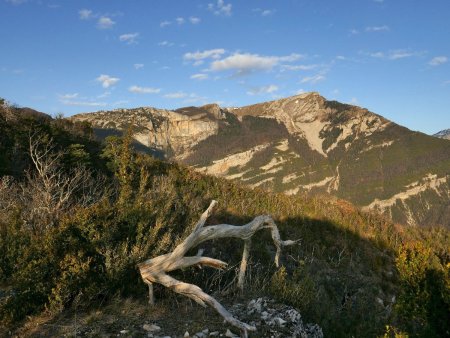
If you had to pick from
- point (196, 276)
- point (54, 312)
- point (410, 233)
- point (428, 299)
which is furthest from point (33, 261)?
point (410, 233)

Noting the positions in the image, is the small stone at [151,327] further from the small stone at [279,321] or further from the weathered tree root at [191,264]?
the small stone at [279,321]

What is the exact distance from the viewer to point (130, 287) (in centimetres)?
697

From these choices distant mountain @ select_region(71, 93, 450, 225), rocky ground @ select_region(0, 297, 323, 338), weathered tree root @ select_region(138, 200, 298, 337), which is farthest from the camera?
distant mountain @ select_region(71, 93, 450, 225)

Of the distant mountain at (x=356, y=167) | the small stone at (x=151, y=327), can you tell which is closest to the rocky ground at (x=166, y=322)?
the small stone at (x=151, y=327)

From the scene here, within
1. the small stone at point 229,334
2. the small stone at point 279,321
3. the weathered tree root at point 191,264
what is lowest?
the small stone at point 279,321

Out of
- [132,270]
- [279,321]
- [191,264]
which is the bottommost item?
[279,321]

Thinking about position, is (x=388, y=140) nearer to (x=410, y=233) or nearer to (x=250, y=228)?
(x=410, y=233)

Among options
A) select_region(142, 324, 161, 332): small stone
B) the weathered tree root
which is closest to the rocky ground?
select_region(142, 324, 161, 332): small stone

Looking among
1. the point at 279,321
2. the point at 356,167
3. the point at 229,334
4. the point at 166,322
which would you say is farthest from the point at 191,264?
the point at 356,167

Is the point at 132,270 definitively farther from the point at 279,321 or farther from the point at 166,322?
the point at 279,321

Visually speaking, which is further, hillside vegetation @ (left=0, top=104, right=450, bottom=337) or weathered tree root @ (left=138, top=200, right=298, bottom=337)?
hillside vegetation @ (left=0, top=104, right=450, bottom=337)

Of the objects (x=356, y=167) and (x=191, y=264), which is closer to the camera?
(x=191, y=264)

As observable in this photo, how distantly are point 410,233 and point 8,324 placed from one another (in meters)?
24.6

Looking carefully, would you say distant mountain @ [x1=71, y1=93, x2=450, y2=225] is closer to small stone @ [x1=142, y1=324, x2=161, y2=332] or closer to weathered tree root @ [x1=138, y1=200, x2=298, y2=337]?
weathered tree root @ [x1=138, y1=200, x2=298, y2=337]
